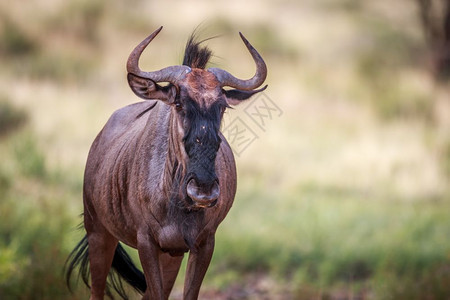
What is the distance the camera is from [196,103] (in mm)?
4703

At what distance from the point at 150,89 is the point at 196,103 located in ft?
1.00

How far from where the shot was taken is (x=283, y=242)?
11.0m

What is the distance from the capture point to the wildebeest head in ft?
14.9

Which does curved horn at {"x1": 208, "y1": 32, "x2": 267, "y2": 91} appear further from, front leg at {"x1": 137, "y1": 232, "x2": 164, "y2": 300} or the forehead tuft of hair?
front leg at {"x1": 137, "y1": 232, "x2": 164, "y2": 300}

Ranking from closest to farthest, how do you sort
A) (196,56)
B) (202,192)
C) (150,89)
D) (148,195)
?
1. (202,192)
2. (150,89)
3. (148,195)
4. (196,56)

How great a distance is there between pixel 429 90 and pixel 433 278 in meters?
10.1

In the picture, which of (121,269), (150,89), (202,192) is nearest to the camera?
(202,192)

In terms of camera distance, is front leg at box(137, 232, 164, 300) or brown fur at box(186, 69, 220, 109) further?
front leg at box(137, 232, 164, 300)

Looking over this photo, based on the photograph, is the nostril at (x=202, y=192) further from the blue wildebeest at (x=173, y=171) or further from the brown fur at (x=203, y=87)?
the brown fur at (x=203, y=87)

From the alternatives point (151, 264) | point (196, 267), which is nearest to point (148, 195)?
point (151, 264)

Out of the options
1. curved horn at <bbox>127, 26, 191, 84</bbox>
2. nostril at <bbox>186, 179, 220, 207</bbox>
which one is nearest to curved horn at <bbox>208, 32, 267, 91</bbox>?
curved horn at <bbox>127, 26, 191, 84</bbox>

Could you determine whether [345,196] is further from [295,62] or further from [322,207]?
[295,62]

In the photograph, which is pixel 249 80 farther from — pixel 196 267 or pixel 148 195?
pixel 196 267

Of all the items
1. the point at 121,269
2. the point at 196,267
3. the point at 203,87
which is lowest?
the point at 121,269
